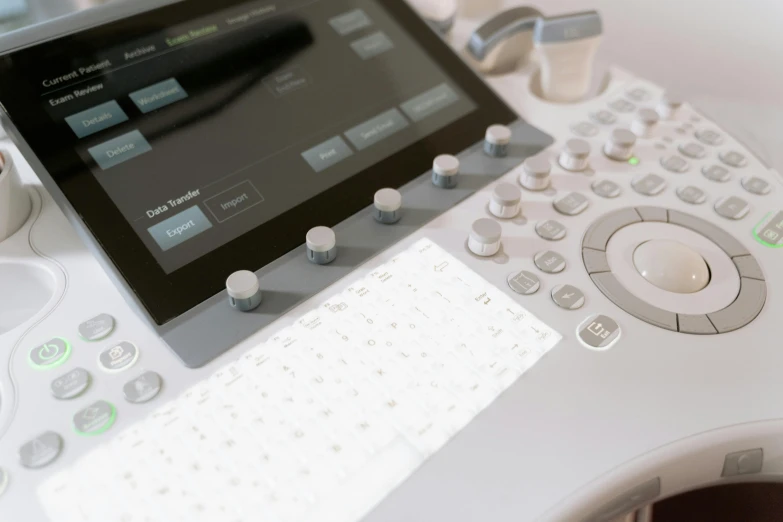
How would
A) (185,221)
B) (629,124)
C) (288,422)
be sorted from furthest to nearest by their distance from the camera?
(629,124) < (185,221) < (288,422)

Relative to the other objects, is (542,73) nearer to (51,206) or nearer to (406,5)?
(406,5)

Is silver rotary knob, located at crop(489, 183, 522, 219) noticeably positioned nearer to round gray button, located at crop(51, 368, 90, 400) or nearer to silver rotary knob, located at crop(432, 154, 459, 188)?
silver rotary knob, located at crop(432, 154, 459, 188)

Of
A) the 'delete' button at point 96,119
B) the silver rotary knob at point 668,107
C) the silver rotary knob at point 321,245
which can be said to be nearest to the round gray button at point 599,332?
the silver rotary knob at point 321,245

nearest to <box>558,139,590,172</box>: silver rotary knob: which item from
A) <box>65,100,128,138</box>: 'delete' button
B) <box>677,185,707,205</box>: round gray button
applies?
<box>677,185,707,205</box>: round gray button

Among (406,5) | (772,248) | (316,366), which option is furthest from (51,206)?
(772,248)

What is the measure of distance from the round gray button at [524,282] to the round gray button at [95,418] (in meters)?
0.34

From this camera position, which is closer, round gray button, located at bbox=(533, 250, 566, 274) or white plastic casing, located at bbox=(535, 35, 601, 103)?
round gray button, located at bbox=(533, 250, 566, 274)

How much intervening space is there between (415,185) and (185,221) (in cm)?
23

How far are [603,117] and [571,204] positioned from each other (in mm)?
175

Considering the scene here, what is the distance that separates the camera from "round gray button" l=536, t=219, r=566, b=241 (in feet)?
1.96

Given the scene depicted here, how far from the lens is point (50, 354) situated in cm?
48

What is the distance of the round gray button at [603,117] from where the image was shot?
2.42 ft

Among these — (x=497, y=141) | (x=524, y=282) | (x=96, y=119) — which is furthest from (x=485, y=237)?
(x=96, y=119)

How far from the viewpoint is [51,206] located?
0.60 meters
